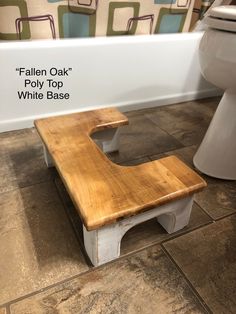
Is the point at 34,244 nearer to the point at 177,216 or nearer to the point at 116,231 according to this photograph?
the point at 116,231

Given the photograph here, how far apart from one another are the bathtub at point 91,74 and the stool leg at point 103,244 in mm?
731

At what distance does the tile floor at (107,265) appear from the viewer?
0.59m

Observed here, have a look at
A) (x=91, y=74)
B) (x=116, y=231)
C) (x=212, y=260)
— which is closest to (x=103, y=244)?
(x=116, y=231)

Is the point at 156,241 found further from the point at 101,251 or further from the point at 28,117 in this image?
the point at 28,117

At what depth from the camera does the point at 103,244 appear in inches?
24.6

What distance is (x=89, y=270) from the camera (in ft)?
2.12

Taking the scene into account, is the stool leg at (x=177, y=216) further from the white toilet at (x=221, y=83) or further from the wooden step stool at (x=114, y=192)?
the white toilet at (x=221, y=83)

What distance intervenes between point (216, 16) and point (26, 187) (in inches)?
30.4

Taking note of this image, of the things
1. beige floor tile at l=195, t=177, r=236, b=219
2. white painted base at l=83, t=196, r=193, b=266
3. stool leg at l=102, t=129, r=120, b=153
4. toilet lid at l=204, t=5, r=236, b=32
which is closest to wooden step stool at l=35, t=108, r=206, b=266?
white painted base at l=83, t=196, r=193, b=266

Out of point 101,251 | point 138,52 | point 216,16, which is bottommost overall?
point 101,251

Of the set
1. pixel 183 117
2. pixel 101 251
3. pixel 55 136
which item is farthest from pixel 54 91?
pixel 101 251

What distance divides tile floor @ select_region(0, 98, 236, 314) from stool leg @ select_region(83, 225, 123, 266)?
21mm

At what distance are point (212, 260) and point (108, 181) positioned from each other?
33cm

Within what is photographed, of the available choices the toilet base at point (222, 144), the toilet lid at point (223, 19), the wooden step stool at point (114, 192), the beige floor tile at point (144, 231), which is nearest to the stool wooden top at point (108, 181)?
the wooden step stool at point (114, 192)
